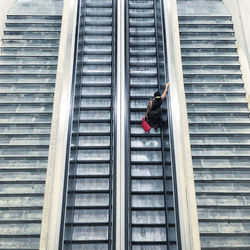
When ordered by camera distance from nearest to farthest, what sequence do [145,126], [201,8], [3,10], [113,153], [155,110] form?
[155,110] < [113,153] < [145,126] < [3,10] < [201,8]

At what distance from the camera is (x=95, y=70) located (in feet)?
24.3

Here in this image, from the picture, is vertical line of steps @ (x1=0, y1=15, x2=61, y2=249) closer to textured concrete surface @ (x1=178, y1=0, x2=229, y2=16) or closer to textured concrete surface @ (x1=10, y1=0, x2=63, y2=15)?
textured concrete surface @ (x1=10, y1=0, x2=63, y2=15)

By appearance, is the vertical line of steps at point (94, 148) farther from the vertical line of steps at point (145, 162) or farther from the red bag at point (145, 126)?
the red bag at point (145, 126)

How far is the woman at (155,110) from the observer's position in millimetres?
5574

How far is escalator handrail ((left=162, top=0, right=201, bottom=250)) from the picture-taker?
16.2 ft

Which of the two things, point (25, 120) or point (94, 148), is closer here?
point (94, 148)

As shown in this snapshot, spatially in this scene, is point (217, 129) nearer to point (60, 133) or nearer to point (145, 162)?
point (145, 162)

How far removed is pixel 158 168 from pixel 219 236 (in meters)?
2.09

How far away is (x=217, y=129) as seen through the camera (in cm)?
711

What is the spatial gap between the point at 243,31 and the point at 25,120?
6.93m

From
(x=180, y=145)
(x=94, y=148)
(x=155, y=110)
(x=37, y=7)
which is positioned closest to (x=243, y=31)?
(x=155, y=110)

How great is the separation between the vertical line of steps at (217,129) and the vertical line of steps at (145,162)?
102cm

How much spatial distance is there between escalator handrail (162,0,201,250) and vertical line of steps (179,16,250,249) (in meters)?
1.34

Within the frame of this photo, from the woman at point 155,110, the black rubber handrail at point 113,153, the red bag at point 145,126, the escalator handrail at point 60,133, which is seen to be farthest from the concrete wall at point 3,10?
the woman at point 155,110
